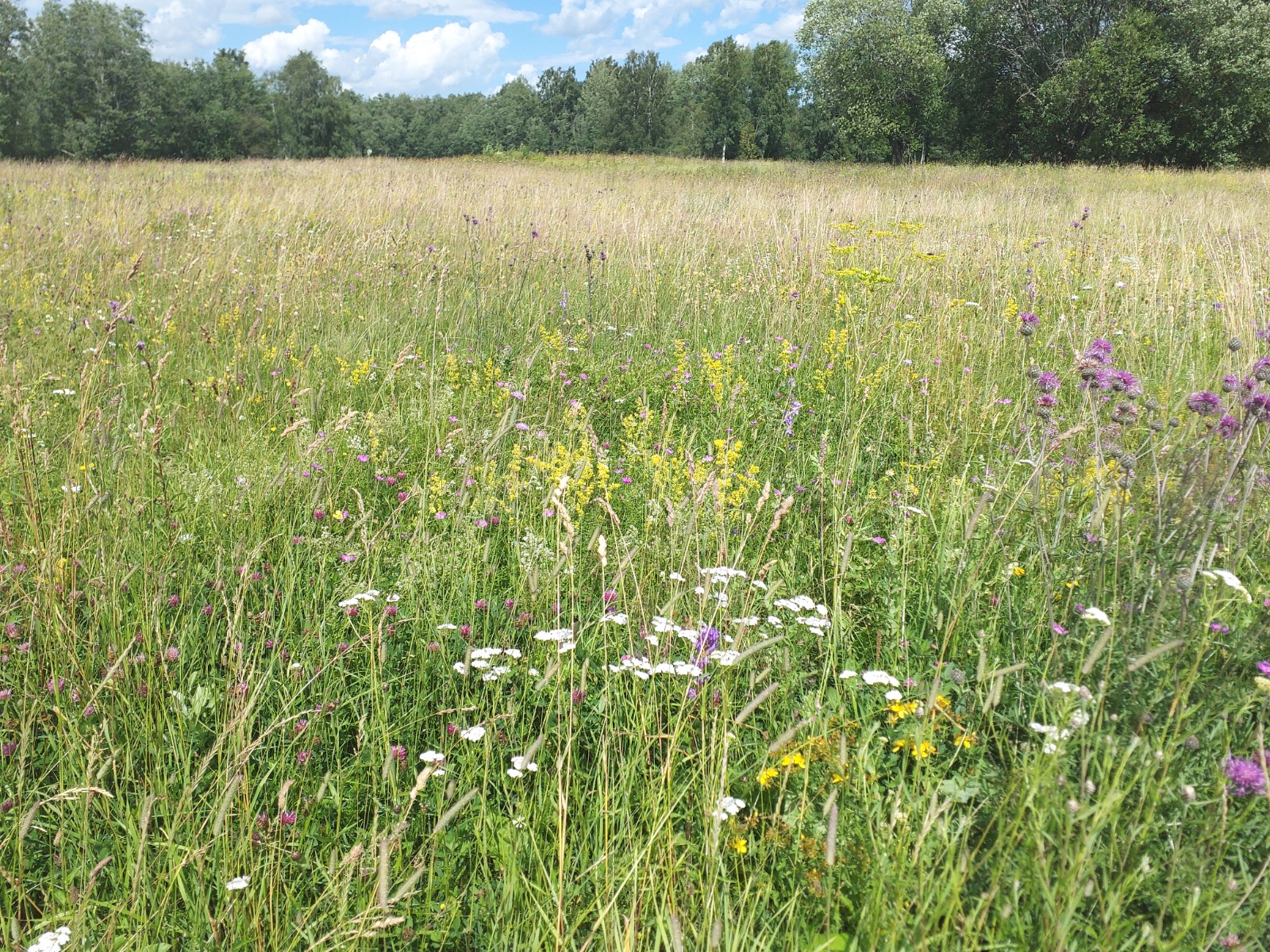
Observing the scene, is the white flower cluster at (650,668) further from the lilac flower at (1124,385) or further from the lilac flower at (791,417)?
the lilac flower at (791,417)

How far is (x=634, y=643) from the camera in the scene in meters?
1.84

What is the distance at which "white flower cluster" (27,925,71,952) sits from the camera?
1087 millimetres

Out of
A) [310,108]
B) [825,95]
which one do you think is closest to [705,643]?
[825,95]

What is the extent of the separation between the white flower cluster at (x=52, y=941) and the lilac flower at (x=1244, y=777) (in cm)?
172

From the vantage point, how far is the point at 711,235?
6.88 metres

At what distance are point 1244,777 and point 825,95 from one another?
1820 inches

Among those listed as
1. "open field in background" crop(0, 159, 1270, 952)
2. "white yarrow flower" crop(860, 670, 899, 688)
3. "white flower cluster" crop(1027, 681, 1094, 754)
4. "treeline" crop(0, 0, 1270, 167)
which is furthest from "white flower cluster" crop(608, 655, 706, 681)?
"treeline" crop(0, 0, 1270, 167)

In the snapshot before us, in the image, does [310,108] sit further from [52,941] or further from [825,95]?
[52,941]

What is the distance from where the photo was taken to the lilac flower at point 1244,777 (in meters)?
1.15

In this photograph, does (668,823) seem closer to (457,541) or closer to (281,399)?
(457,541)

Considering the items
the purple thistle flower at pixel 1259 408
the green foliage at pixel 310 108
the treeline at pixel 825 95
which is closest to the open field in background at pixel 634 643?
the purple thistle flower at pixel 1259 408

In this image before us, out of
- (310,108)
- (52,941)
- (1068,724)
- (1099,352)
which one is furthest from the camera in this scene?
(310,108)

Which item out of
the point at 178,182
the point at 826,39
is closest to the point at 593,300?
the point at 178,182

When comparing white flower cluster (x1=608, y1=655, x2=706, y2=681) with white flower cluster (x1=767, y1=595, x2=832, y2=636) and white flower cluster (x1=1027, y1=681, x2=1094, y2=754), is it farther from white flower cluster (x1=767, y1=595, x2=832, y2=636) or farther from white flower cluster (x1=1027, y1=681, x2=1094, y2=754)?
white flower cluster (x1=1027, y1=681, x2=1094, y2=754)
